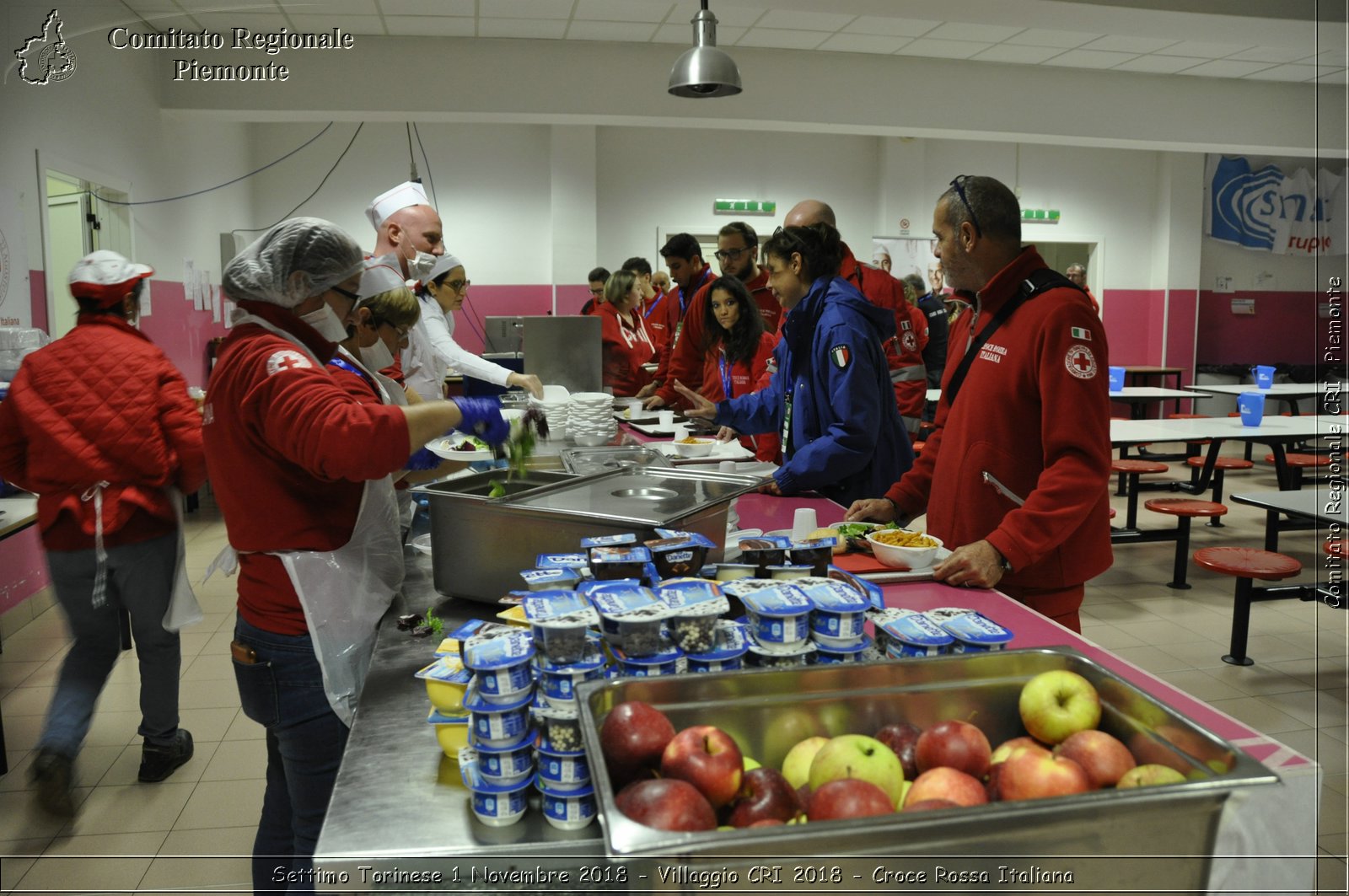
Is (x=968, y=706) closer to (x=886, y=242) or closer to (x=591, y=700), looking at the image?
(x=591, y=700)

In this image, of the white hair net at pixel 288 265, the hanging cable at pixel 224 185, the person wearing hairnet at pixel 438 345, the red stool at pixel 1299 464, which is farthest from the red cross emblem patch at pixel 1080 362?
the hanging cable at pixel 224 185

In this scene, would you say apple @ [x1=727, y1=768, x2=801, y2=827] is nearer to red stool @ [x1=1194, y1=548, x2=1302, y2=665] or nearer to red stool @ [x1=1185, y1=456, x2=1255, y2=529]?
red stool @ [x1=1194, y1=548, x2=1302, y2=665]

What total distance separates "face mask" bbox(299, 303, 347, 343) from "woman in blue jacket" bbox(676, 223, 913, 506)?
4.28ft

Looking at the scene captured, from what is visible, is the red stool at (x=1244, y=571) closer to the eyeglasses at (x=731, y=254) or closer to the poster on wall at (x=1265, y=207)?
the eyeglasses at (x=731, y=254)

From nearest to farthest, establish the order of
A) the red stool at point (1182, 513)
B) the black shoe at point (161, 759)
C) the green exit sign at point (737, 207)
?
the black shoe at point (161, 759) → the red stool at point (1182, 513) → the green exit sign at point (737, 207)

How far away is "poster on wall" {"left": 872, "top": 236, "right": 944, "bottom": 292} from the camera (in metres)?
10.6

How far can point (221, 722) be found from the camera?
11.5 ft

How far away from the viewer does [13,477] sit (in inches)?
113

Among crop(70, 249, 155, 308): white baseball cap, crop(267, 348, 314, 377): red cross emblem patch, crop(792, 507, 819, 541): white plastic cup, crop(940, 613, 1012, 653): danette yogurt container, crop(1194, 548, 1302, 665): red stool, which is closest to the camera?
crop(940, 613, 1012, 653): danette yogurt container

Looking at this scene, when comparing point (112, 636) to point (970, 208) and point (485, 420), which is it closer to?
point (485, 420)

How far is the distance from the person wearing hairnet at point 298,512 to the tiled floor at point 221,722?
3.82 feet

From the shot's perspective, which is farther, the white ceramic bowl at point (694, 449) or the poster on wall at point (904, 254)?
the poster on wall at point (904, 254)

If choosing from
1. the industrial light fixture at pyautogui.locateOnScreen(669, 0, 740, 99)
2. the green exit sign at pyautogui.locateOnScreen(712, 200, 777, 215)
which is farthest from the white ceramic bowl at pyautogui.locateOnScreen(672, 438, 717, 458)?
the green exit sign at pyautogui.locateOnScreen(712, 200, 777, 215)

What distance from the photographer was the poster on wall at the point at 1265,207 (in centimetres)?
1138
